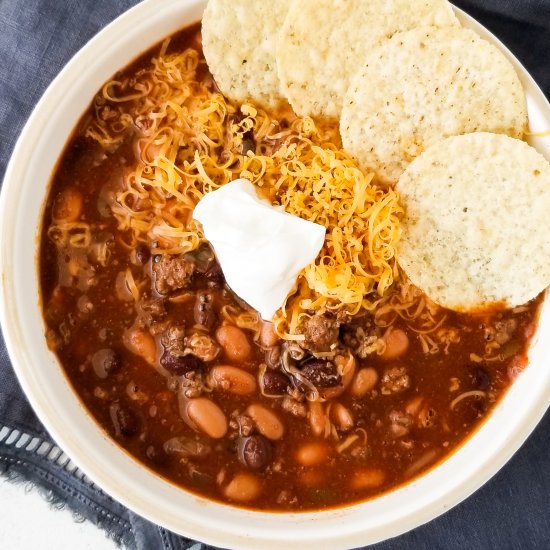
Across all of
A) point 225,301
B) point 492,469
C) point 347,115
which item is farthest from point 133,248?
point 492,469

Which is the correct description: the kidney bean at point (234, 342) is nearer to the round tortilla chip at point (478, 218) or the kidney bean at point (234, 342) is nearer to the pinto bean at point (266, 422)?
the pinto bean at point (266, 422)

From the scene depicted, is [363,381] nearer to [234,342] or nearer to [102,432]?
[234,342]

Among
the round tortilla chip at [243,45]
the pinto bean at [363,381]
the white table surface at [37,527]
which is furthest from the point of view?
the white table surface at [37,527]

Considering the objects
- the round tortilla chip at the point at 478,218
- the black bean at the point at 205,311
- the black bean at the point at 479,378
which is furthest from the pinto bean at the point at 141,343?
the black bean at the point at 479,378

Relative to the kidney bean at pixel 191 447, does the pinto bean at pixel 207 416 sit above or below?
above

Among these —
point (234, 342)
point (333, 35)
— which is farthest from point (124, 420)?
point (333, 35)

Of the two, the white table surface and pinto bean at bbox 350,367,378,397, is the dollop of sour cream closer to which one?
pinto bean at bbox 350,367,378,397

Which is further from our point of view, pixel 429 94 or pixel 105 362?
pixel 105 362

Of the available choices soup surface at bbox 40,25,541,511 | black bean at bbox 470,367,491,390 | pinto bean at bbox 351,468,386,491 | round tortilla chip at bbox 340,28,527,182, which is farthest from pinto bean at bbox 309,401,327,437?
round tortilla chip at bbox 340,28,527,182
